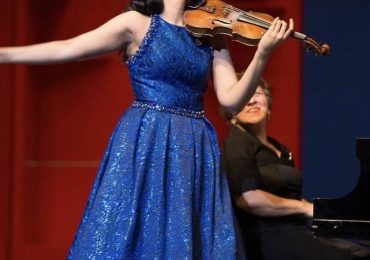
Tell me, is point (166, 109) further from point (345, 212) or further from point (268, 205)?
point (268, 205)

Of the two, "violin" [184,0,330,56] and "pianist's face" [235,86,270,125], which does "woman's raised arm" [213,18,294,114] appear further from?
"pianist's face" [235,86,270,125]

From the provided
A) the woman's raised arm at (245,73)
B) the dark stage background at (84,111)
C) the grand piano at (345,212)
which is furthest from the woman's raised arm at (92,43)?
the dark stage background at (84,111)

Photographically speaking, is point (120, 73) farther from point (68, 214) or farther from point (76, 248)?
point (76, 248)

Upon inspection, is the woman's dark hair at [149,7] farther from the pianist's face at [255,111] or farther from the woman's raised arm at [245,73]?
the pianist's face at [255,111]

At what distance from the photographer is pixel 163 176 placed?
1.87m

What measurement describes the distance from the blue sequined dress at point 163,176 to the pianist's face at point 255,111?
88 centimetres

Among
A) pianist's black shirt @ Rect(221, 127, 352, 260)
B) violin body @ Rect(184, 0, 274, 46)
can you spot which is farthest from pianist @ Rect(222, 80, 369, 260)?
violin body @ Rect(184, 0, 274, 46)

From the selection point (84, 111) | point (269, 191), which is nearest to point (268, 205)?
point (269, 191)

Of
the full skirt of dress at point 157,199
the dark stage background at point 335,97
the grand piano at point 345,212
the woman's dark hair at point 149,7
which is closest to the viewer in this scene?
the full skirt of dress at point 157,199

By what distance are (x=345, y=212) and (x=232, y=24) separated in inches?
27.6

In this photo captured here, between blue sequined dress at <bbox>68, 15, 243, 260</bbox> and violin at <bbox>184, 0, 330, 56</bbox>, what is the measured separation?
0.16 feet

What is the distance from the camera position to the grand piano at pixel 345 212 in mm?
2221

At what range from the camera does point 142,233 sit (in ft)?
6.11

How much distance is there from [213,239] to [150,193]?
20 centimetres
